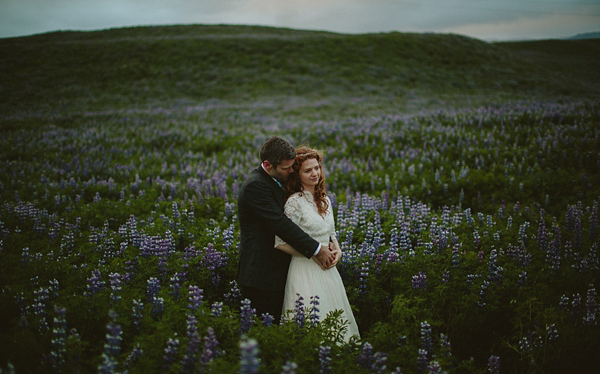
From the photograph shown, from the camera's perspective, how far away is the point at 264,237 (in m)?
3.79

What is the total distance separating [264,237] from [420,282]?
1.79 meters

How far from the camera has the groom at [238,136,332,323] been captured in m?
3.59

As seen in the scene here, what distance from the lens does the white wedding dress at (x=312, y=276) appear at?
11.7ft

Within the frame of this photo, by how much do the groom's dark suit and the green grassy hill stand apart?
77.4ft

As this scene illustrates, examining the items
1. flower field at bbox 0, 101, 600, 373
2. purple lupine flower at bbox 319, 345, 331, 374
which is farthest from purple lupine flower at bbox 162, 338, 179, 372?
purple lupine flower at bbox 319, 345, 331, 374

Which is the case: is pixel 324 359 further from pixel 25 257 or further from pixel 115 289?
pixel 25 257

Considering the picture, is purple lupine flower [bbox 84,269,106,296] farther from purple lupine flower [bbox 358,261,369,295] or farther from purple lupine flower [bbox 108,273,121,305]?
purple lupine flower [bbox 358,261,369,295]

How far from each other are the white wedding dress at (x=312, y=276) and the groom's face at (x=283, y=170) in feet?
0.82

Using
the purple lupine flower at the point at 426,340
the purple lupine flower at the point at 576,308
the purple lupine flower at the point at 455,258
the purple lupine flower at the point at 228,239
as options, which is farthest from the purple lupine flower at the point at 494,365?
the purple lupine flower at the point at 228,239

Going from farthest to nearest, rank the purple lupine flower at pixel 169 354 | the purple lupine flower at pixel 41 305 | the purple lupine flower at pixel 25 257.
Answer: the purple lupine flower at pixel 25 257 < the purple lupine flower at pixel 41 305 < the purple lupine flower at pixel 169 354

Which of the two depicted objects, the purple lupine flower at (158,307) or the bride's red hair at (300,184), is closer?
the purple lupine flower at (158,307)

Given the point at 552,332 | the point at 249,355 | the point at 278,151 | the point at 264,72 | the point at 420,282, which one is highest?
the point at 264,72

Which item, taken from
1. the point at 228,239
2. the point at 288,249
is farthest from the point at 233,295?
the point at 228,239

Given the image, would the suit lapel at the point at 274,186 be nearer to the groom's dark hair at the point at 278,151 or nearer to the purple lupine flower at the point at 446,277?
the groom's dark hair at the point at 278,151
